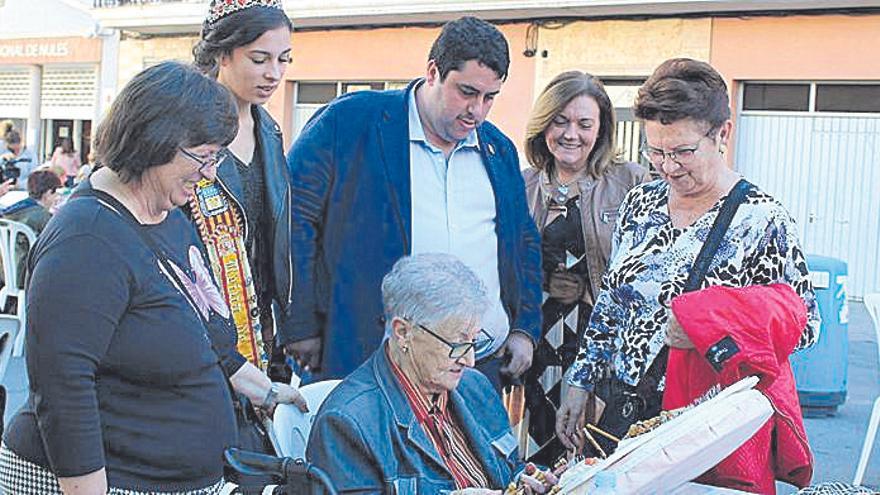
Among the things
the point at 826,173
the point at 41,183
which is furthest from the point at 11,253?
the point at 826,173

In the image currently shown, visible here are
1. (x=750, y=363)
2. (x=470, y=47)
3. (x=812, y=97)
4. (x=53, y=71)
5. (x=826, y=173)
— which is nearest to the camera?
(x=750, y=363)

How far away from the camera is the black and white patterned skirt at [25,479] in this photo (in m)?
2.33

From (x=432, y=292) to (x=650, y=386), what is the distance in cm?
71

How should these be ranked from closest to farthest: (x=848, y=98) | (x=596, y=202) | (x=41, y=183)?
(x=596, y=202)
(x=41, y=183)
(x=848, y=98)

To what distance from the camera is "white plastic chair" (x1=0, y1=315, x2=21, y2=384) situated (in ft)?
14.7

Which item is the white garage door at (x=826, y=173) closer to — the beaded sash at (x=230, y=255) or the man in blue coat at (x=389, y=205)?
the man in blue coat at (x=389, y=205)

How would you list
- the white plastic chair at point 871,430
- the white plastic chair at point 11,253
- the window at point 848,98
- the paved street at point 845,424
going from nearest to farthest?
the white plastic chair at point 871,430 < the paved street at point 845,424 < the white plastic chair at point 11,253 < the window at point 848,98

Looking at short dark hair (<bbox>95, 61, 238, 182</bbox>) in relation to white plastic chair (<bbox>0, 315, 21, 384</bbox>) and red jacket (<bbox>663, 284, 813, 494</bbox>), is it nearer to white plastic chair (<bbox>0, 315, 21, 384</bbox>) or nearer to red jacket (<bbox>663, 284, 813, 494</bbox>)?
red jacket (<bbox>663, 284, 813, 494</bbox>)

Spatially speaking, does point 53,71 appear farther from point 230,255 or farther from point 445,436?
point 445,436

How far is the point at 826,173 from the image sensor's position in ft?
44.4

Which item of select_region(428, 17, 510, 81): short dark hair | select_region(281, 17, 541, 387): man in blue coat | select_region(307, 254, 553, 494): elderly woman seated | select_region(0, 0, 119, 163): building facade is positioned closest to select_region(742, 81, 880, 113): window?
select_region(281, 17, 541, 387): man in blue coat

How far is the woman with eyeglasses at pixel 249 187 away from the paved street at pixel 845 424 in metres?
2.05

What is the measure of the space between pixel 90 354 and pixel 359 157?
152 cm

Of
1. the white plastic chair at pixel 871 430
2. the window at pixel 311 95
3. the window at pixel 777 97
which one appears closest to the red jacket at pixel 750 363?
the white plastic chair at pixel 871 430
